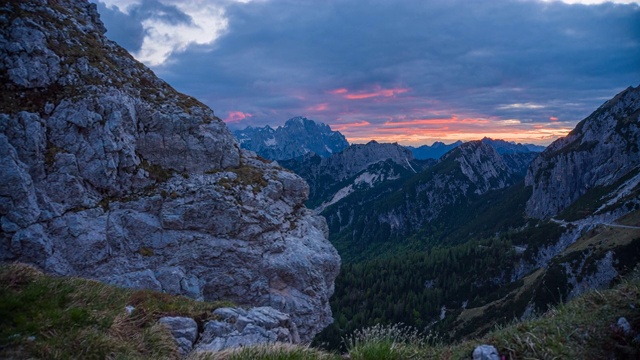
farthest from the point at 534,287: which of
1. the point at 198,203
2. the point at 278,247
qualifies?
the point at 198,203

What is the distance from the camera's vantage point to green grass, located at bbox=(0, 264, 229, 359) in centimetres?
702

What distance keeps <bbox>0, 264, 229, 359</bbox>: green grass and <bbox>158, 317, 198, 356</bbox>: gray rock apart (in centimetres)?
47

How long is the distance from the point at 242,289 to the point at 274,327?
68.4ft

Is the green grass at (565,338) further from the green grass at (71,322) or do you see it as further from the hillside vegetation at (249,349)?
the green grass at (71,322)

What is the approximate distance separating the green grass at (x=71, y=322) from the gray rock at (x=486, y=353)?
7.20 m

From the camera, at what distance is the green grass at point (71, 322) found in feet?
23.0

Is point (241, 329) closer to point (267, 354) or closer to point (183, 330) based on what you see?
point (183, 330)

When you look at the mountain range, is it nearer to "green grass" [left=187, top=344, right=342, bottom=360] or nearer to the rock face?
the rock face

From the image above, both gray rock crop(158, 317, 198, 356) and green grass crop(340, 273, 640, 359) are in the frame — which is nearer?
green grass crop(340, 273, 640, 359)

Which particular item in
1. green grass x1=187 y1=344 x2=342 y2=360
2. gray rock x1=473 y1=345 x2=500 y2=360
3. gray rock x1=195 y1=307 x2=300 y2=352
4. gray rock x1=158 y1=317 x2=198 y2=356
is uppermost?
gray rock x1=473 y1=345 x2=500 y2=360

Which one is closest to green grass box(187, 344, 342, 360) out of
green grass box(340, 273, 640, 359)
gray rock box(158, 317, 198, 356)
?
green grass box(340, 273, 640, 359)

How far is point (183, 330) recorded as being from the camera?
11164 millimetres

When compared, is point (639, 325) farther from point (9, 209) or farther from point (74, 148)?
point (74, 148)

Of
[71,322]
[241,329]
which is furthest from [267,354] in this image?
[241,329]
